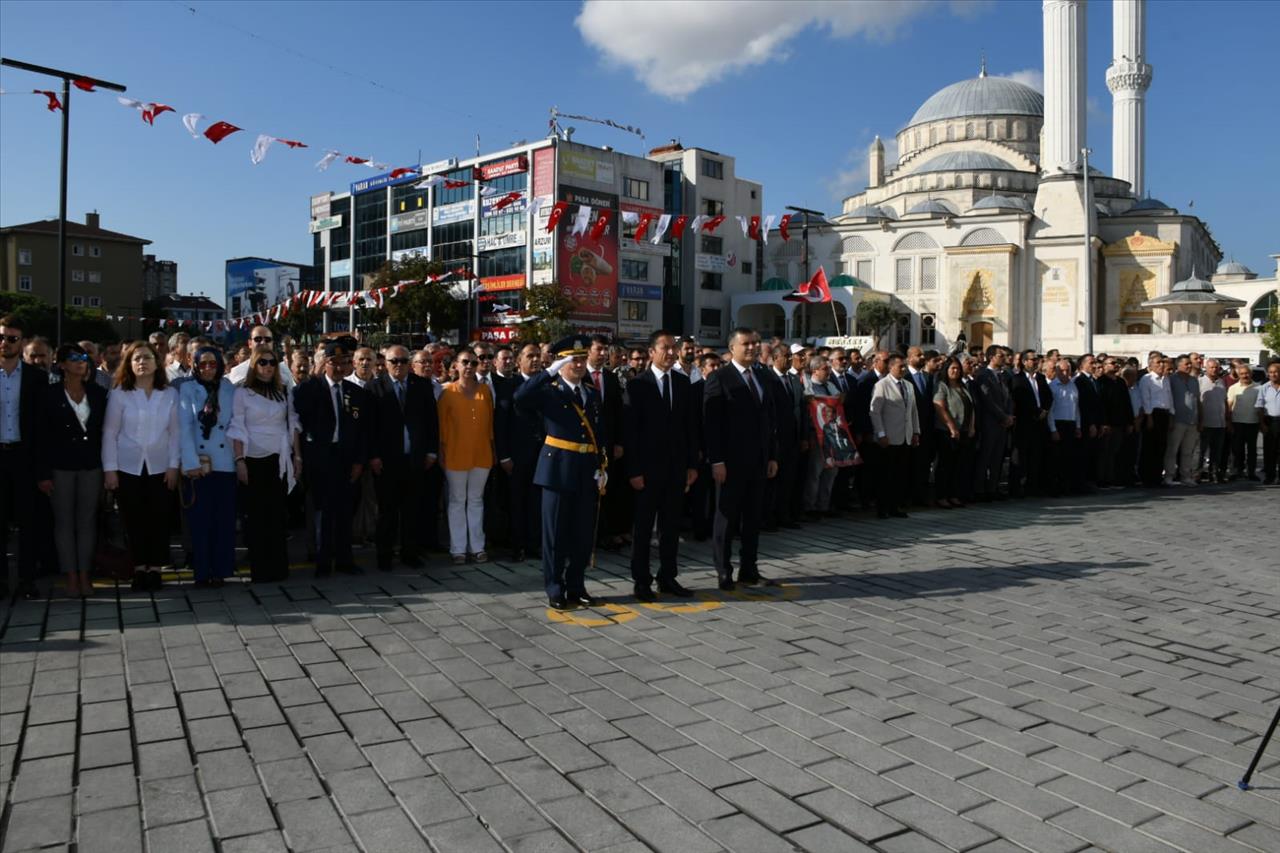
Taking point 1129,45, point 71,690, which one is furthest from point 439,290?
point 1129,45

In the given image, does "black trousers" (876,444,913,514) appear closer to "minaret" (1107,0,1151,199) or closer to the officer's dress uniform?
the officer's dress uniform

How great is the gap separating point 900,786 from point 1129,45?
7227cm

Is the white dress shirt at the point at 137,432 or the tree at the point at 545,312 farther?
the tree at the point at 545,312

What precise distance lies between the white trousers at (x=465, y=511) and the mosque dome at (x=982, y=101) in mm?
88127

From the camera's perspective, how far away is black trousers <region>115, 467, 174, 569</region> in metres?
6.92

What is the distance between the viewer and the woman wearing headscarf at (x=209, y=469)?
23.2 ft


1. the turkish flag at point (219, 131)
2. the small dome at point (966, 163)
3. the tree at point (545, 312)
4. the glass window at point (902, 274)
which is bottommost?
the turkish flag at point (219, 131)

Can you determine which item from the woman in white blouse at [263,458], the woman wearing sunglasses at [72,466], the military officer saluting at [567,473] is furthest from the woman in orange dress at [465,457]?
the woman wearing sunglasses at [72,466]

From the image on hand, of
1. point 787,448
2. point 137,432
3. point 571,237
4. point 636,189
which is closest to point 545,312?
point 571,237

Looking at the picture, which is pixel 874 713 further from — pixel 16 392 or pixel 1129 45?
pixel 1129 45

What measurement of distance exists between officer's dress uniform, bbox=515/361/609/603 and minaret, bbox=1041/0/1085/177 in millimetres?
65476

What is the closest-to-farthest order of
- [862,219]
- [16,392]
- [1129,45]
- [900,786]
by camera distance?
[900,786] < [16,392] < [1129,45] < [862,219]

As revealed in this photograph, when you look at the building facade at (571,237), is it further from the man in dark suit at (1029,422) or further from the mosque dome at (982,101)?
the man in dark suit at (1029,422)

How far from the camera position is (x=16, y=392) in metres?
6.83
